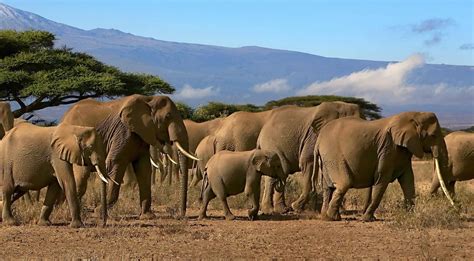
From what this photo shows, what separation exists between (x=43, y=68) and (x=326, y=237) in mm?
27333

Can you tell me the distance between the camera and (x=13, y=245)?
40.1 ft

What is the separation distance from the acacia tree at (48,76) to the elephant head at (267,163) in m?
22.2

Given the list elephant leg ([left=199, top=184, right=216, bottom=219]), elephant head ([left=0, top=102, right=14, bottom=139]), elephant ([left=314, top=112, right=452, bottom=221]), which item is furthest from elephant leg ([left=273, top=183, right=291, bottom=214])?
elephant head ([left=0, top=102, right=14, bottom=139])

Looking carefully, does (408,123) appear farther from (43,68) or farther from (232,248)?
(43,68)

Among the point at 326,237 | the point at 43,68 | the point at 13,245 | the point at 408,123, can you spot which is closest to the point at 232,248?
the point at 326,237


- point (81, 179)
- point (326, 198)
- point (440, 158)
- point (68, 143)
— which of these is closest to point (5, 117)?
point (81, 179)

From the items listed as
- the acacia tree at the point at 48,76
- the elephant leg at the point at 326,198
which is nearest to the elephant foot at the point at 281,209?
the elephant leg at the point at 326,198

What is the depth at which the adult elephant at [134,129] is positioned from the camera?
51.9ft

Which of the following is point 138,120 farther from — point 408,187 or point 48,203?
point 408,187

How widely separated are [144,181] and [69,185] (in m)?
2.68

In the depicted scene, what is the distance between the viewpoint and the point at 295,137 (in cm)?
1802

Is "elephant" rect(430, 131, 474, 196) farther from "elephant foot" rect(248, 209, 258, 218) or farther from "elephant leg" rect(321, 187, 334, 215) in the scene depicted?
"elephant foot" rect(248, 209, 258, 218)

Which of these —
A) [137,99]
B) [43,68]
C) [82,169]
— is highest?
[137,99]

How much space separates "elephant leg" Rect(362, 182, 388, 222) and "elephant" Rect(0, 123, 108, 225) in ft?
15.4
